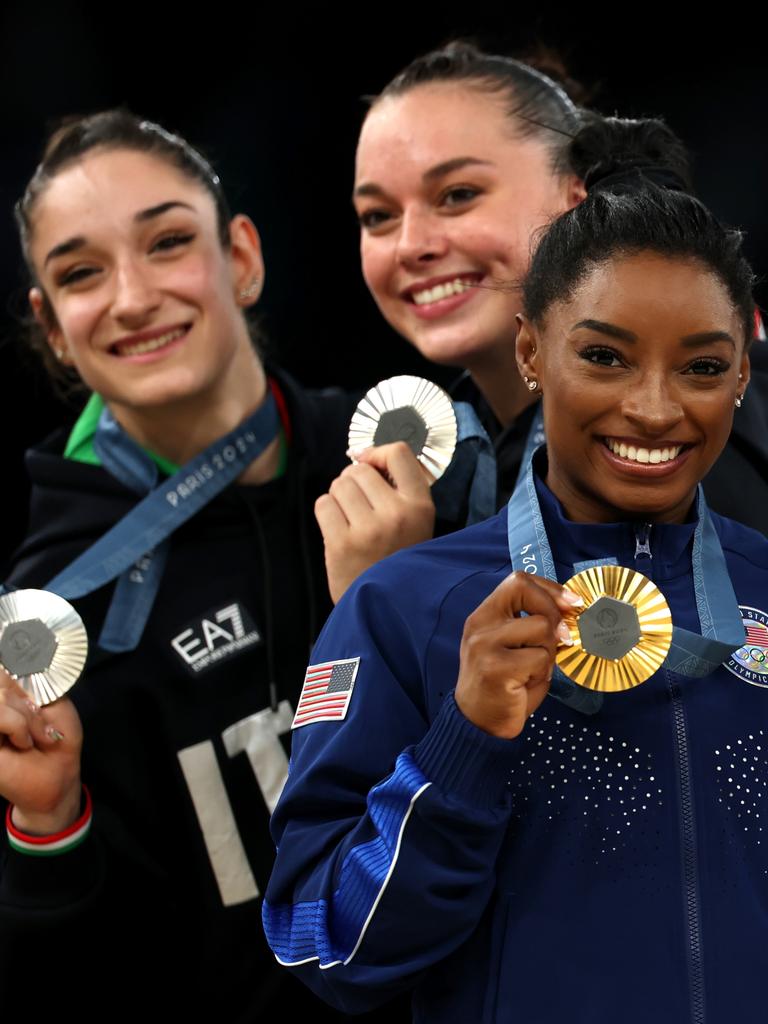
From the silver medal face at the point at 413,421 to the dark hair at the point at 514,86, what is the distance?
55 centimetres

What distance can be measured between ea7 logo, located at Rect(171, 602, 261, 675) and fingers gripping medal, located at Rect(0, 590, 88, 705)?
1.19 feet

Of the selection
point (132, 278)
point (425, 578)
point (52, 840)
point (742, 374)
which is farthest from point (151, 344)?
point (742, 374)

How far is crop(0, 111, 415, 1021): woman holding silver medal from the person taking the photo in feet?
8.27

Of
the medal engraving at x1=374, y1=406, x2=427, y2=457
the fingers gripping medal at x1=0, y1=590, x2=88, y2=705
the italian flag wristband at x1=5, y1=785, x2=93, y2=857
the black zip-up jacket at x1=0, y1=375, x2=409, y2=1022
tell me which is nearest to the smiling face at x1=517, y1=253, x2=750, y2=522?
the medal engraving at x1=374, y1=406, x2=427, y2=457

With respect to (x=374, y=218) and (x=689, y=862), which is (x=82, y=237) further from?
(x=689, y=862)

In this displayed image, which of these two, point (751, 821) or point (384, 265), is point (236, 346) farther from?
point (751, 821)

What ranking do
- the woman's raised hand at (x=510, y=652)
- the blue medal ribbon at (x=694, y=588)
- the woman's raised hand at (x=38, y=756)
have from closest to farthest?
1. the woman's raised hand at (x=510, y=652)
2. the blue medal ribbon at (x=694, y=588)
3. the woman's raised hand at (x=38, y=756)

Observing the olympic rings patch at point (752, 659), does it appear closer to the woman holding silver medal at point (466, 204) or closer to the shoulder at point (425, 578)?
the shoulder at point (425, 578)

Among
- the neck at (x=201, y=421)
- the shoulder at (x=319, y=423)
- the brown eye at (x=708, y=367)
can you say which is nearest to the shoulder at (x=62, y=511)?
the neck at (x=201, y=421)

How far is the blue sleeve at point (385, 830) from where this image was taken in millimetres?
1536

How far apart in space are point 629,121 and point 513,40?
80.0 inches

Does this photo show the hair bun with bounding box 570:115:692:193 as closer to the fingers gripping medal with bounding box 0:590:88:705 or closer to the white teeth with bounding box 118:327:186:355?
the white teeth with bounding box 118:327:186:355

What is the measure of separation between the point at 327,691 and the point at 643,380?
18.8 inches

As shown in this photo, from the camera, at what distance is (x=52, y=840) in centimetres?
242
